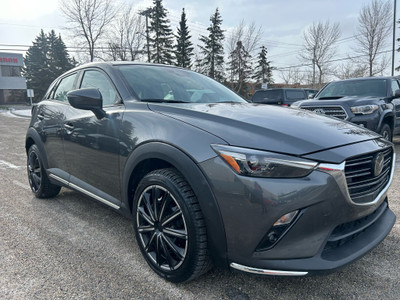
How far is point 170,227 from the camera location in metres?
2.08

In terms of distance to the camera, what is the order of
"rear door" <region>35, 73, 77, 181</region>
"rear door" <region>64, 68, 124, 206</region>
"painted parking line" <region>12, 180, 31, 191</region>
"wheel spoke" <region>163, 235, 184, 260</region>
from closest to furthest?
"wheel spoke" <region>163, 235, 184, 260</region>, "rear door" <region>64, 68, 124, 206</region>, "rear door" <region>35, 73, 77, 181</region>, "painted parking line" <region>12, 180, 31, 191</region>

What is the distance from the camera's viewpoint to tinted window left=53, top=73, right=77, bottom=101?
359 centimetres

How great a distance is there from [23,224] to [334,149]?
10.2 feet

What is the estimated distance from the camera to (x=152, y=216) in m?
2.19

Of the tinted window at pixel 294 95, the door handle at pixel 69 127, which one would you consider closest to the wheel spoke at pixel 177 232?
the door handle at pixel 69 127

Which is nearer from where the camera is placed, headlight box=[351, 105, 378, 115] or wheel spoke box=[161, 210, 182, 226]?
wheel spoke box=[161, 210, 182, 226]

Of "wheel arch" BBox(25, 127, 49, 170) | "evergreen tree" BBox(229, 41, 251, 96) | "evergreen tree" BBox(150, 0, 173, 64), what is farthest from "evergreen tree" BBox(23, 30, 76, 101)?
"wheel arch" BBox(25, 127, 49, 170)

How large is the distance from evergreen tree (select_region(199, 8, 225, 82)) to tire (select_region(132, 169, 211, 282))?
34230 mm

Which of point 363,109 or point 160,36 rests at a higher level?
point 160,36

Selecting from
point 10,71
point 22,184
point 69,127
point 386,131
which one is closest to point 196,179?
point 69,127

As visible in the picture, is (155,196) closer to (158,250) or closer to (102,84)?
(158,250)

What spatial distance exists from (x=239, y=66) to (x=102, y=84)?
1107 inches

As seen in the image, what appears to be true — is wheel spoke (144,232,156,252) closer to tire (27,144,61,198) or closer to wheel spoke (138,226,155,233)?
wheel spoke (138,226,155,233)

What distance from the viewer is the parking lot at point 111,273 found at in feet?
6.70
